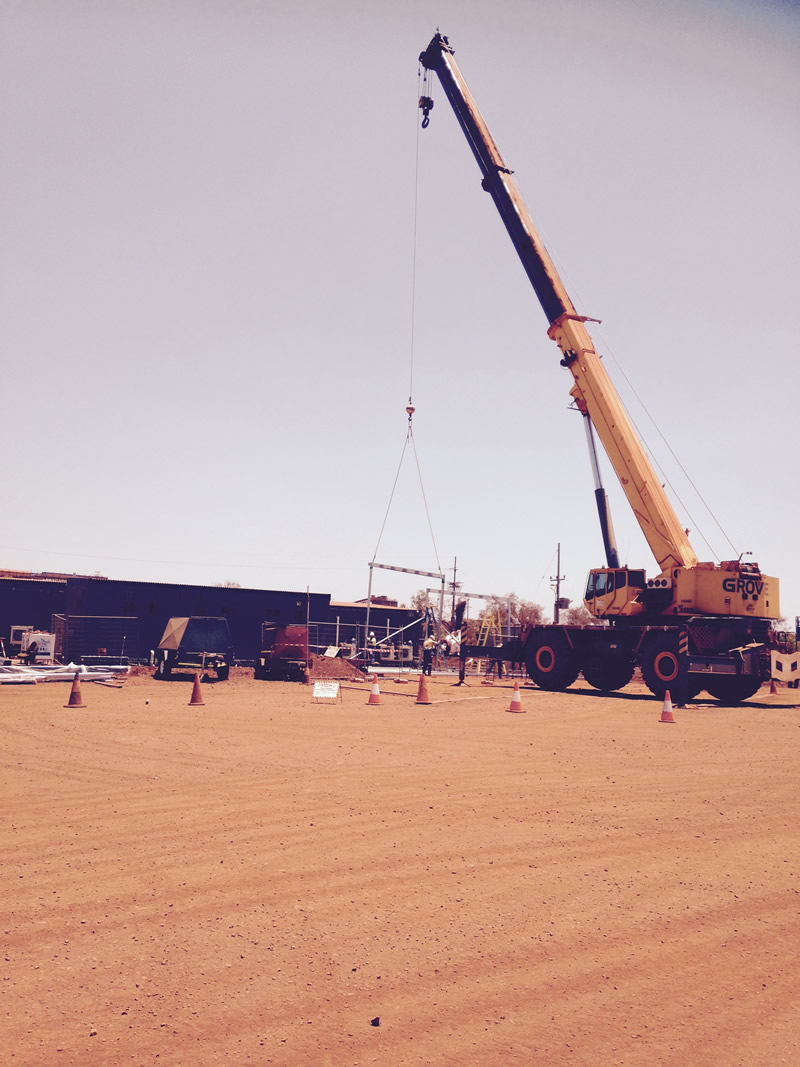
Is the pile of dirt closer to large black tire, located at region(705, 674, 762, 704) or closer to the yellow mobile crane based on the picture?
the yellow mobile crane

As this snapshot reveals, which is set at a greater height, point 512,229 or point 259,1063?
point 512,229

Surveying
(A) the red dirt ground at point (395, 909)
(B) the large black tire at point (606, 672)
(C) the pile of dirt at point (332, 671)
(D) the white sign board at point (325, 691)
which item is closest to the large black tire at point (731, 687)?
(B) the large black tire at point (606, 672)

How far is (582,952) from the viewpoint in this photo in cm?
429

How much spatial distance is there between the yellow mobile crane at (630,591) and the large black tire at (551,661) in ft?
0.10

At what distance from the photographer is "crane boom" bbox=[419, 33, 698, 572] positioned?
1995 centimetres

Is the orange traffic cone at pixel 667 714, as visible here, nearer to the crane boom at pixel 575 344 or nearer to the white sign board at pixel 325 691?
the crane boom at pixel 575 344

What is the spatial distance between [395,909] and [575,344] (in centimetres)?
1881

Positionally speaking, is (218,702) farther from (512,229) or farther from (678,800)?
(512,229)

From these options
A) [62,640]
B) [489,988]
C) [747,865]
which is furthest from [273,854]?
[62,640]

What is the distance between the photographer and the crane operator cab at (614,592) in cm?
2072

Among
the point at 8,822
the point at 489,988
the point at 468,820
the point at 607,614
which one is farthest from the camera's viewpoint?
the point at 607,614

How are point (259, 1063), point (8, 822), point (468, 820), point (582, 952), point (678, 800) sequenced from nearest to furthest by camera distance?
point (259, 1063)
point (582, 952)
point (8, 822)
point (468, 820)
point (678, 800)

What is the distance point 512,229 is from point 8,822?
2082cm

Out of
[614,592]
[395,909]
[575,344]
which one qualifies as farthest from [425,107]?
[395,909]
